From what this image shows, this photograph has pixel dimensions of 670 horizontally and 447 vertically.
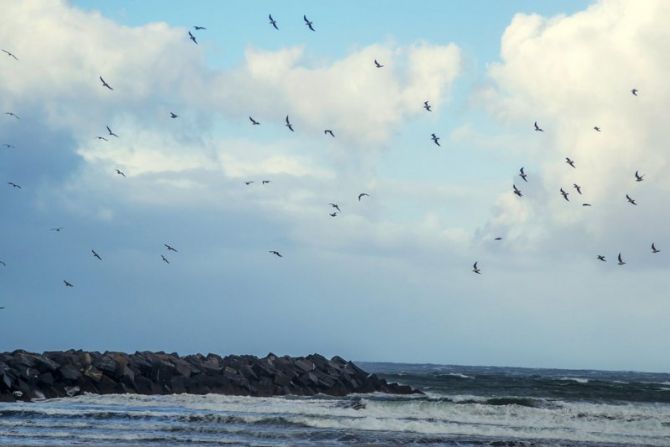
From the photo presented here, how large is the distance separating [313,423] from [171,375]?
47.8 feet

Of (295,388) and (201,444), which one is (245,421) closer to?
(201,444)

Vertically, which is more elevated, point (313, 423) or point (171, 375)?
point (171, 375)

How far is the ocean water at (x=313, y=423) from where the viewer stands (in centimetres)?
2697

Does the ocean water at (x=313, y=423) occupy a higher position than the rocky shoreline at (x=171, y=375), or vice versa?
the rocky shoreline at (x=171, y=375)

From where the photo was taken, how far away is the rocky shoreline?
132ft

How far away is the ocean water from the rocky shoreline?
5.69 ft

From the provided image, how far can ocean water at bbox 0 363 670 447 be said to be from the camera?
88.5 ft

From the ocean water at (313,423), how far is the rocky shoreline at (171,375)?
1735 mm

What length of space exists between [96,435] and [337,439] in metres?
6.54

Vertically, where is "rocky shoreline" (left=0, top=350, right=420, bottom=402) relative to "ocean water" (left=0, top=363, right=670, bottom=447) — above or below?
above

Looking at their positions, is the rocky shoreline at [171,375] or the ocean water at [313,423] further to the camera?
the rocky shoreline at [171,375]

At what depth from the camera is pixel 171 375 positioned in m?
43.8

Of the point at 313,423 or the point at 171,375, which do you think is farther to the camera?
the point at 171,375

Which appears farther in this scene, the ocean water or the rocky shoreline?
the rocky shoreline
